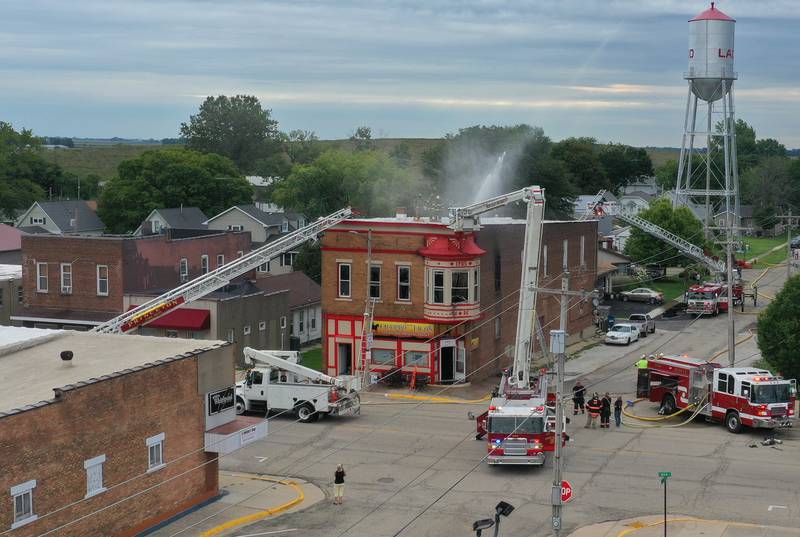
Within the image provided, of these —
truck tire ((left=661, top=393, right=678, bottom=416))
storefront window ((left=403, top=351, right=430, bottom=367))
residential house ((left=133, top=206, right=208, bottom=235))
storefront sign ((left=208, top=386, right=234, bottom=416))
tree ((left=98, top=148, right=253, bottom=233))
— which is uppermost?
tree ((left=98, top=148, right=253, bottom=233))

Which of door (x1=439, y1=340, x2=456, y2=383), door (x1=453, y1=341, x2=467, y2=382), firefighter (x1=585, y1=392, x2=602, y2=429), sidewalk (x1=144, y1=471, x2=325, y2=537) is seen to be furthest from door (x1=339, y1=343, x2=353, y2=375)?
sidewalk (x1=144, y1=471, x2=325, y2=537)

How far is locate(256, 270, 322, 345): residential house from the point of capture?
6862 cm

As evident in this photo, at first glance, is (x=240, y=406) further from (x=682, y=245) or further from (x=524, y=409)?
(x=682, y=245)

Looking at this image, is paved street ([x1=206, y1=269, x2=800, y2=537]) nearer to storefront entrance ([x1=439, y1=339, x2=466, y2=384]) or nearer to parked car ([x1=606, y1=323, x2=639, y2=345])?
storefront entrance ([x1=439, y1=339, x2=466, y2=384])

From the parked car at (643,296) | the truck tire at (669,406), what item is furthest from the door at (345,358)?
the parked car at (643,296)

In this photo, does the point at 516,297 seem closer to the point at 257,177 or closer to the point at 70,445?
the point at 70,445

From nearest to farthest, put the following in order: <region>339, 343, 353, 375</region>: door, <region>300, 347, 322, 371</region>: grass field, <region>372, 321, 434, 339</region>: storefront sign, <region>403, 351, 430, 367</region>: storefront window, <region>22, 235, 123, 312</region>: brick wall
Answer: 1. <region>403, 351, 430, 367</region>: storefront window
2. <region>372, 321, 434, 339</region>: storefront sign
3. <region>339, 343, 353, 375</region>: door
4. <region>22, 235, 123, 312</region>: brick wall
5. <region>300, 347, 322, 371</region>: grass field

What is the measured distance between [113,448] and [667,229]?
77759mm

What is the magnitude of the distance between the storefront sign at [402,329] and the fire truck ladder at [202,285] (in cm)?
524

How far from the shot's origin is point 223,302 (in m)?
57.8

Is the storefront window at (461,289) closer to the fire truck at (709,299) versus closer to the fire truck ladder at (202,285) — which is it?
the fire truck ladder at (202,285)

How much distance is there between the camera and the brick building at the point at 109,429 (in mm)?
27375

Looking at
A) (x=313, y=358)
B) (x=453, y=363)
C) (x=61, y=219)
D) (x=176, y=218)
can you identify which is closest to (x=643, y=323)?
(x=313, y=358)

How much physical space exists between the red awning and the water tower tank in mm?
63095
